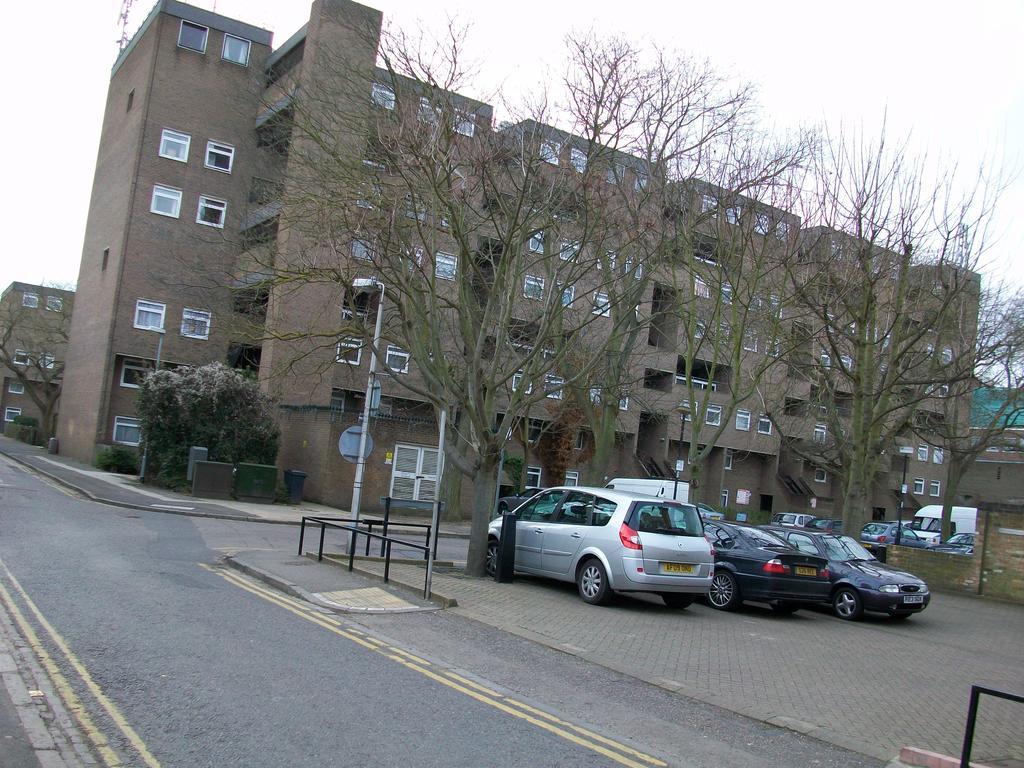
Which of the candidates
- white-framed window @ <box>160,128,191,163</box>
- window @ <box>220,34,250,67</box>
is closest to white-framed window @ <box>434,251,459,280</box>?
white-framed window @ <box>160,128,191,163</box>

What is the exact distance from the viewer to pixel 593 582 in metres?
12.2

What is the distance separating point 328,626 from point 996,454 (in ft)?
180

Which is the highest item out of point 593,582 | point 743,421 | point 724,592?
point 743,421

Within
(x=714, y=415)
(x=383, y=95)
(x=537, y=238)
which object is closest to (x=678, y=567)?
(x=537, y=238)

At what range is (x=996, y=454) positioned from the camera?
53.4 meters

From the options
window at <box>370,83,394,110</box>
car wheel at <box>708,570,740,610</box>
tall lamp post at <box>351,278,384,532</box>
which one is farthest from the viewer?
tall lamp post at <box>351,278,384,532</box>

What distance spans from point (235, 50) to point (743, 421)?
32.3 m

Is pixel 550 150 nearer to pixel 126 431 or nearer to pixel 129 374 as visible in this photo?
pixel 129 374

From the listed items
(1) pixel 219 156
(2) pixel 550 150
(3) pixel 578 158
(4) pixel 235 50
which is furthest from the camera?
(4) pixel 235 50

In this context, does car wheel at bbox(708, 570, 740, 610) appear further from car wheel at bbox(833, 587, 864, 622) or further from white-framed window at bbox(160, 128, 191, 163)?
white-framed window at bbox(160, 128, 191, 163)

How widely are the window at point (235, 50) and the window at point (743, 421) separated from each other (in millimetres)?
30684

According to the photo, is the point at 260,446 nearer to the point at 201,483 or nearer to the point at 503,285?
the point at 201,483

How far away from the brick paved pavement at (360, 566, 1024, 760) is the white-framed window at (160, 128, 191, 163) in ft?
87.5

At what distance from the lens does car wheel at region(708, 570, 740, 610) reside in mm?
13672
